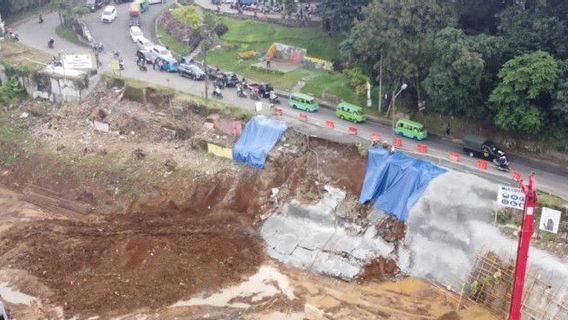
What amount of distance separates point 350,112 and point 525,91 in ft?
50.0

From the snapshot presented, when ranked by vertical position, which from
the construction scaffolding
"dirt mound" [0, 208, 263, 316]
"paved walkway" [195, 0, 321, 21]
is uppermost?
"paved walkway" [195, 0, 321, 21]

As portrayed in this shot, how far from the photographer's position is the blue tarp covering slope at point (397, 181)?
4622 cm

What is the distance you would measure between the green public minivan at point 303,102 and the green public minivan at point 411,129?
8.69 metres

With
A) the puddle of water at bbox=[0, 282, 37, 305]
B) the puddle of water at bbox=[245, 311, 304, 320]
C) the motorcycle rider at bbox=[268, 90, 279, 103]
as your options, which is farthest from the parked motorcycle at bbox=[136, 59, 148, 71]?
the puddle of water at bbox=[245, 311, 304, 320]

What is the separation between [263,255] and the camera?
151ft

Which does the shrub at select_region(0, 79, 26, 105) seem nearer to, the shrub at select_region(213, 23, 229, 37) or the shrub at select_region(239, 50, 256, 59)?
the shrub at select_region(239, 50, 256, 59)

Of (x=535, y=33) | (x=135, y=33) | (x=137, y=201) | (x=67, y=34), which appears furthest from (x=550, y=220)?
(x=67, y=34)

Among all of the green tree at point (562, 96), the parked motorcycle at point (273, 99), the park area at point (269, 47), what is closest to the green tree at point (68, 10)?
the park area at point (269, 47)

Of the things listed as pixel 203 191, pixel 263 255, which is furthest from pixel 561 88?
pixel 203 191

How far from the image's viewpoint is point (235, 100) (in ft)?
203

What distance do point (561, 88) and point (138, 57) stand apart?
43.1 meters

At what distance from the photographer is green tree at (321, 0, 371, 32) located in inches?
2581

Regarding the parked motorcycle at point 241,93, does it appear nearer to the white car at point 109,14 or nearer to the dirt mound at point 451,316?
the white car at point 109,14

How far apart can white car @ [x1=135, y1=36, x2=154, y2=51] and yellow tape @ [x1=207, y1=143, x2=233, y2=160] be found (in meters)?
22.8
